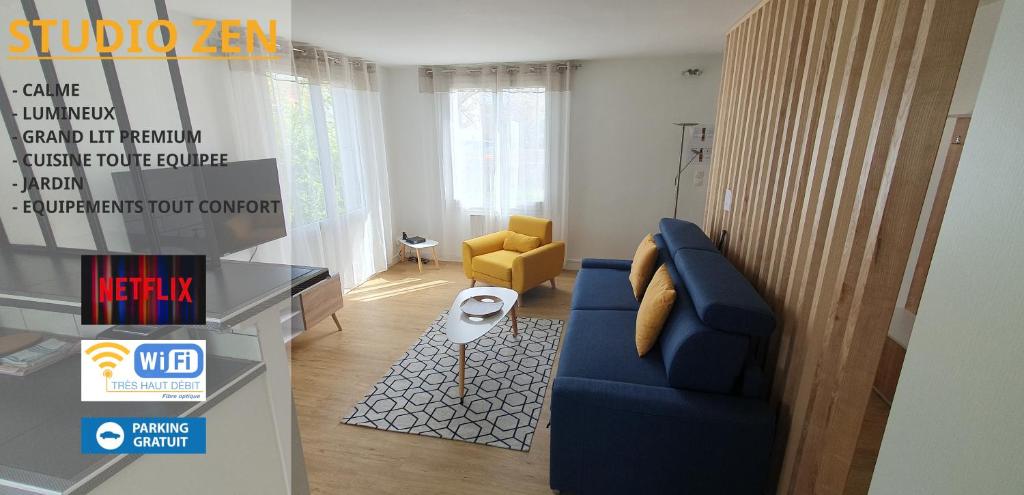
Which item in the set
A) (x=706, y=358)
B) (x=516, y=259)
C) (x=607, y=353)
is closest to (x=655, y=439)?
(x=706, y=358)

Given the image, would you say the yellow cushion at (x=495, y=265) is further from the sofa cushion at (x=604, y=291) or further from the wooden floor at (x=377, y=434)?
the sofa cushion at (x=604, y=291)

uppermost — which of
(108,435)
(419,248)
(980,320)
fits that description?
(980,320)

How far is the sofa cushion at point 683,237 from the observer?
2658mm

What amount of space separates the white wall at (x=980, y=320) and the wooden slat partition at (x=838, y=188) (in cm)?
62

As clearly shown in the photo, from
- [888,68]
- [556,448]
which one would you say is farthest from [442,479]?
[888,68]

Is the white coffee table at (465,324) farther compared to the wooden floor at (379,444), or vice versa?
the white coffee table at (465,324)

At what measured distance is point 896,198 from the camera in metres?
1.24

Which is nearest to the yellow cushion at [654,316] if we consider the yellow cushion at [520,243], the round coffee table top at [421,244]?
the yellow cushion at [520,243]

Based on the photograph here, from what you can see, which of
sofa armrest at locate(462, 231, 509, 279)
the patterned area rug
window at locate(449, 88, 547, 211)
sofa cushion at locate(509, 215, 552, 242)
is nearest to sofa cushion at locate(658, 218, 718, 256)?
the patterned area rug

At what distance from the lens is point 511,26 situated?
117 inches

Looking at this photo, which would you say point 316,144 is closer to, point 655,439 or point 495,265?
point 495,265

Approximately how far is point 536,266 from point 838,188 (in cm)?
272

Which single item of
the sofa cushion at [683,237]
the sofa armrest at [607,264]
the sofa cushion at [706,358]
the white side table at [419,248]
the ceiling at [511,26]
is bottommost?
the white side table at [419,248]

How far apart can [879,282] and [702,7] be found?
2.01 meters
